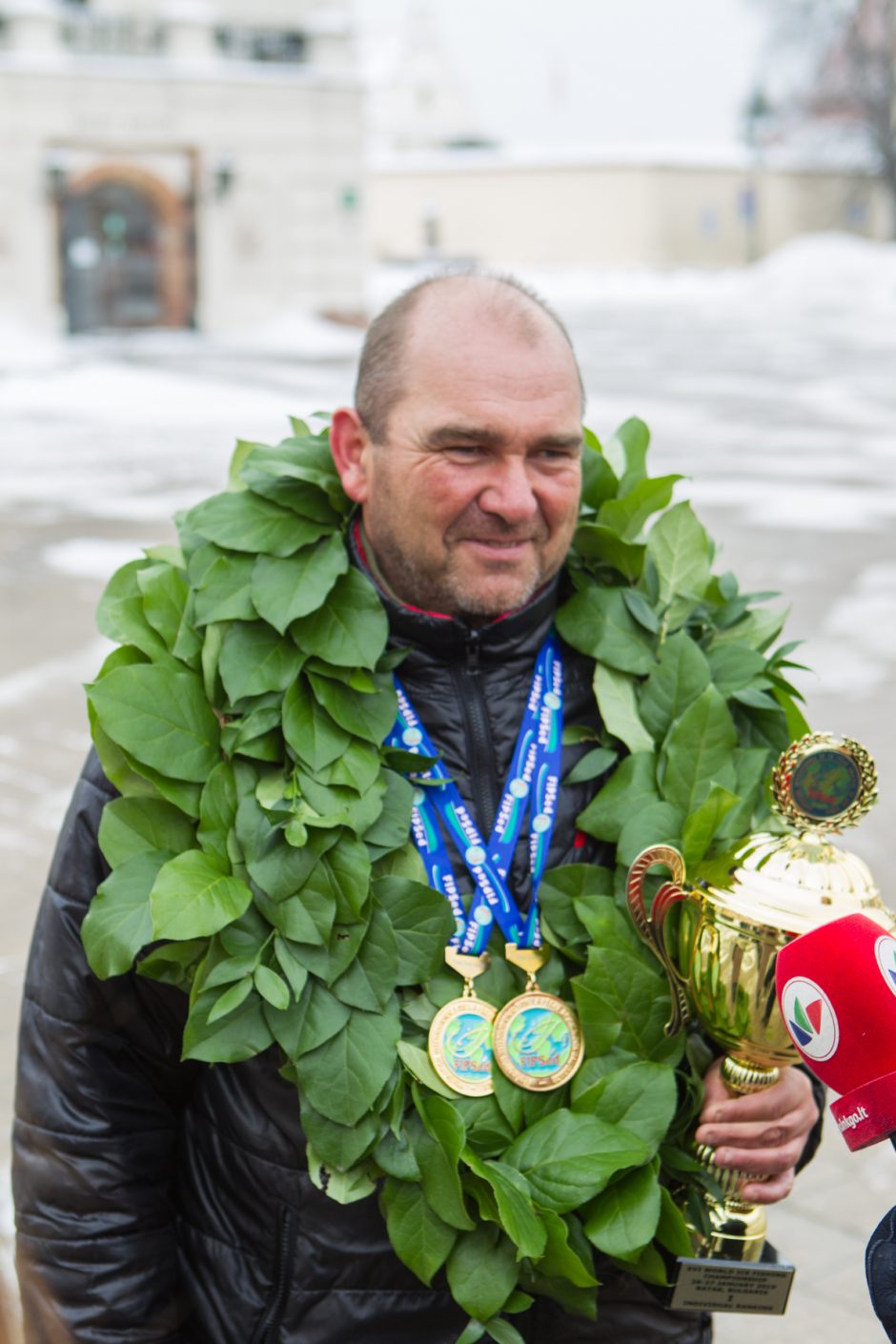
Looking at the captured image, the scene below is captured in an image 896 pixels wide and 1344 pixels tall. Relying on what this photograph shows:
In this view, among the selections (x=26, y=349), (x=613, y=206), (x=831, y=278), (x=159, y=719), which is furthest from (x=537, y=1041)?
(x=613, y=206)

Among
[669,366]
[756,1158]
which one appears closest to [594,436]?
[756,1158]

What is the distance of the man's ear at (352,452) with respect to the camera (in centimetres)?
229

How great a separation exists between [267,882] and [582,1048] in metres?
0.48

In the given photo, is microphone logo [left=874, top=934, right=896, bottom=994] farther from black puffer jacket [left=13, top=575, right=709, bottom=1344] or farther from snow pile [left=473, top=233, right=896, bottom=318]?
snow pile [left=473, top=233, right=896, bottom=318]

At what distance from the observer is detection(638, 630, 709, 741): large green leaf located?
89.1 inches

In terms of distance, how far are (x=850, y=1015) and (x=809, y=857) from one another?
0.45 metres

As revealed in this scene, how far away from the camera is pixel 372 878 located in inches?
81.6

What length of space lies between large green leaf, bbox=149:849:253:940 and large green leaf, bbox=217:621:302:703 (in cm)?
24

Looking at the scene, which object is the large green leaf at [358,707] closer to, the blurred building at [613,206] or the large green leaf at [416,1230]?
the large green leaf at [416,1230]

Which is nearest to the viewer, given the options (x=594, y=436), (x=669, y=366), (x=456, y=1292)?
(x=456, y=1292)

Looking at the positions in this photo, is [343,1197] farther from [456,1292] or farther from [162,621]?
[162,621]

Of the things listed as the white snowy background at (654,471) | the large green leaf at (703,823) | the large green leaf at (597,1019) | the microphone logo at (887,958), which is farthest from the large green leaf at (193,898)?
the white snowy background at (654,471)

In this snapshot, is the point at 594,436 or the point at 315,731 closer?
the point at 315,731

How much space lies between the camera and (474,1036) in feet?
6.69
